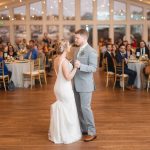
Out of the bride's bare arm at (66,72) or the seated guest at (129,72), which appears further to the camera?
the seated guest at (129,72)

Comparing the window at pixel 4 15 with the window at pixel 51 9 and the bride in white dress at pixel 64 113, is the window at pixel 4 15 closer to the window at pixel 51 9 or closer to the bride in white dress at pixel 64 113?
the window at pixel 51 9

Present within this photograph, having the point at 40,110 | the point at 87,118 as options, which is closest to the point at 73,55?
the point at 87,118

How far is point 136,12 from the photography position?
70.7 ft

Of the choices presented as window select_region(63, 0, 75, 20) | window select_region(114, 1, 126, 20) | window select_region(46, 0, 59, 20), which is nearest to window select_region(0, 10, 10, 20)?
window select_region(46, 0, 59, 20)

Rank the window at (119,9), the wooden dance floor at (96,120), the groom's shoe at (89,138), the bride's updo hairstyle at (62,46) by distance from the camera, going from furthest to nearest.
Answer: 1. the window at (119,9)
2. the groom's shoe at (89,138)
3. the wooden dance floor at (96,120)
4. the bride's updo hairstyle at (62,46)

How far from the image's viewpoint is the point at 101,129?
531 centimetres

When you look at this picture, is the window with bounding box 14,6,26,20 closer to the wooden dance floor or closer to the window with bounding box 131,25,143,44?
the window with bounding box 131,25,143,44

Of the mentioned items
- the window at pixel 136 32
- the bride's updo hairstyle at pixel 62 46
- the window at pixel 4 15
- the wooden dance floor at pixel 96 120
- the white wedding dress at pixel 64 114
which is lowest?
the wooden dance floor at pixel 96 120

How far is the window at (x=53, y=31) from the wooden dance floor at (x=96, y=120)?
41.5ft

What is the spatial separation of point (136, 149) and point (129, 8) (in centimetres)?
1799

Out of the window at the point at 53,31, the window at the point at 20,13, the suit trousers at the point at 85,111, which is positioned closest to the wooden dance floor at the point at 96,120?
the suit trousers at the point at 85,111

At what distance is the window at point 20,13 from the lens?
2109 centimetres

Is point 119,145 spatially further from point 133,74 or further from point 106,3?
point 106,3

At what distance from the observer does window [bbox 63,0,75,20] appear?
840 inches
